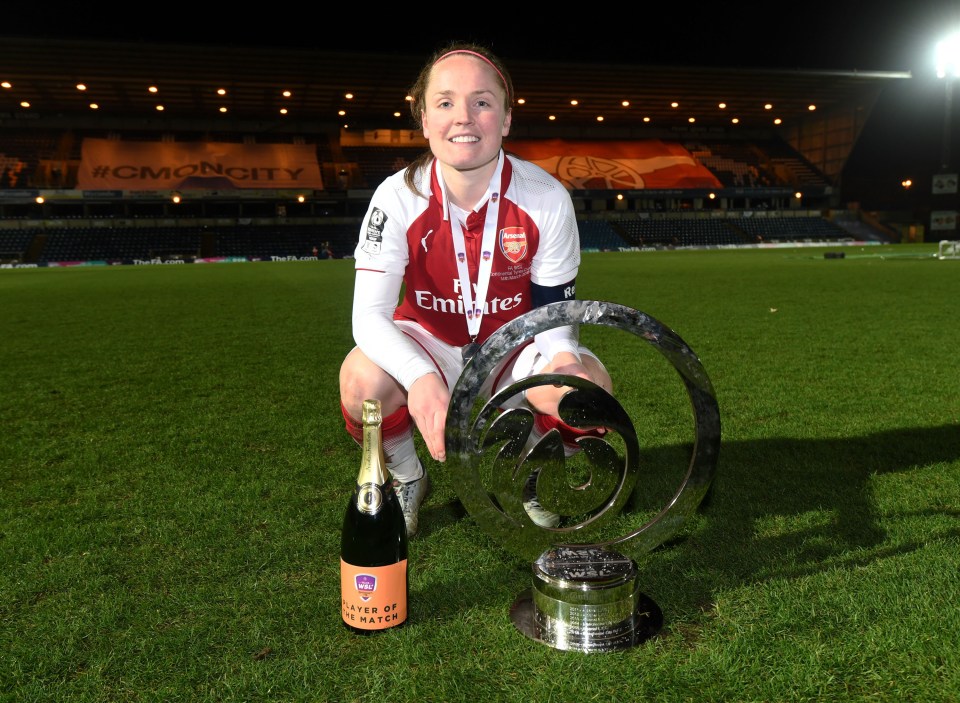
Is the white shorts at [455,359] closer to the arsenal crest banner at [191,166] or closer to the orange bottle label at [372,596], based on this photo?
the orange bottle label at [372,596]

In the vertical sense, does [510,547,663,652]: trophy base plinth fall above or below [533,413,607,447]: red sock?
below

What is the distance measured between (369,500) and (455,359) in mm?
916

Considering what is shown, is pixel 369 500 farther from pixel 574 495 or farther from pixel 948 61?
pixel 948 61

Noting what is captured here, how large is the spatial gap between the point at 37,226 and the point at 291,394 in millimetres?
33465

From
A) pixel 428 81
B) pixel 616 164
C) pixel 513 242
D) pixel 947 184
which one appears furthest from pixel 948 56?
pixel 428 81

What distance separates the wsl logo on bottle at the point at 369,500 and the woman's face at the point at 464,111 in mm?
953

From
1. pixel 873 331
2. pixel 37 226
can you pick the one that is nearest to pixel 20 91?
pixel 37 226

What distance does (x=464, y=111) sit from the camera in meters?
2.01

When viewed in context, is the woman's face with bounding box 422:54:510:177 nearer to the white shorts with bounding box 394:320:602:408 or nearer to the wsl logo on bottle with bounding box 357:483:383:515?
the white shorts with bounding box 394:320:602:408

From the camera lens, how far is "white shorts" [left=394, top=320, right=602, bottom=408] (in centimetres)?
236

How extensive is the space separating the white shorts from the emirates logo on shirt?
0.29m

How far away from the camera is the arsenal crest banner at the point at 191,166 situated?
32656mm

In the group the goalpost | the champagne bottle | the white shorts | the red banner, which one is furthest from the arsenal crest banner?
the champagne bottle

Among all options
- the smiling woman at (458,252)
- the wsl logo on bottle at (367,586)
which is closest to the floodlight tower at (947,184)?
the smiling woman at (458,252)
